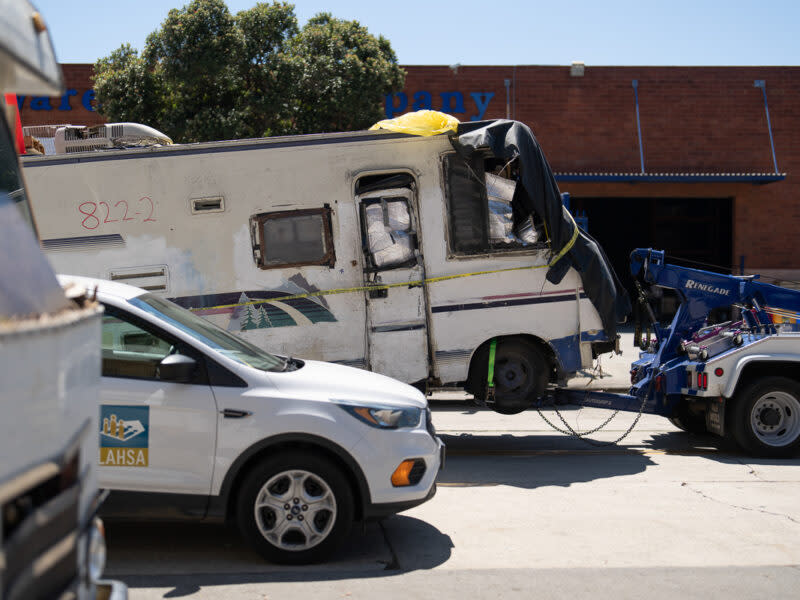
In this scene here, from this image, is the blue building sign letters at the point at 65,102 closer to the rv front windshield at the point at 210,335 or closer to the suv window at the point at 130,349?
the rv front windshield at the point at 210,335

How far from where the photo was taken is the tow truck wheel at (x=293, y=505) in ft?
16.8

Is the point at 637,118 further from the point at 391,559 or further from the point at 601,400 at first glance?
the point at 391,559

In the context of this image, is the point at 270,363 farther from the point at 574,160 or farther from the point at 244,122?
the point at 574,160

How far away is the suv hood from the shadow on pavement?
886 mm

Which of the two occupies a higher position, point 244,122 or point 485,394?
point 244,122

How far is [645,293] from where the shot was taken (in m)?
9.21

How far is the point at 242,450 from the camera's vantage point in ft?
16.8

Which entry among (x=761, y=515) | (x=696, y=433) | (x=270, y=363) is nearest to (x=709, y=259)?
(x=696, y=433)

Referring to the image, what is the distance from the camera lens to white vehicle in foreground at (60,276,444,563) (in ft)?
16.8

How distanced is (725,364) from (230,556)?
5.34 meters

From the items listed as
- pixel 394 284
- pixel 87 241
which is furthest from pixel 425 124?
pixel 87 241

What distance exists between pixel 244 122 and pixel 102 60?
3.79 metres

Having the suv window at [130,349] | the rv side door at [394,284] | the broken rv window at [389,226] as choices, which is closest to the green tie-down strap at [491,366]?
the rv side door at [394,284]

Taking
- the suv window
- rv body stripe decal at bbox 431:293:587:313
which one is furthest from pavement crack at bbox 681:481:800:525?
the suv window
